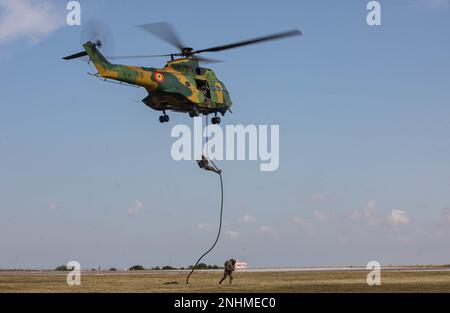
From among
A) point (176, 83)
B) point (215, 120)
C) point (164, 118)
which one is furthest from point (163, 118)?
point (215, 120)

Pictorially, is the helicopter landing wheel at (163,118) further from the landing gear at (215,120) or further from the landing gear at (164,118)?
the landing gear at (215,120)

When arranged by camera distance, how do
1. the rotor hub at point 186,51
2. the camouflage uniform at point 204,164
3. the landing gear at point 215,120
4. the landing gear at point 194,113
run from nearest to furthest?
the camouflage uniform at point 204,164, the landing gear at point 194,113, the rotor hub at point 186,51, the landing gear at point 215,120

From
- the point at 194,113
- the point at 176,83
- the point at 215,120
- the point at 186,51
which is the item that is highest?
Result: the point at 186,51

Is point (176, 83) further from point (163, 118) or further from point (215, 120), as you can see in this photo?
point (215, 120)

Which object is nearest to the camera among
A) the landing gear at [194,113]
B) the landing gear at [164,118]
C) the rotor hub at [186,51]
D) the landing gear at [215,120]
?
the landing gear at [164,118]

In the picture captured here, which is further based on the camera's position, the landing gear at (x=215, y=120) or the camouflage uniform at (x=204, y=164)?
the landing gear at (x=215, y=120)

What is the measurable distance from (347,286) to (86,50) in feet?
78.8

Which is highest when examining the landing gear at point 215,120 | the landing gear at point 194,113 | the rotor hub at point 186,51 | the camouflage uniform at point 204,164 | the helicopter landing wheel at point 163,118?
the rotor hub at point 186,51

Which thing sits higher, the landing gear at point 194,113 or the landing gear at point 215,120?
the landing gear at point 215,120

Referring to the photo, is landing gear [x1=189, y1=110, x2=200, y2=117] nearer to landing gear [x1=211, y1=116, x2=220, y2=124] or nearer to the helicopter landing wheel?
the helicopter landing wheel

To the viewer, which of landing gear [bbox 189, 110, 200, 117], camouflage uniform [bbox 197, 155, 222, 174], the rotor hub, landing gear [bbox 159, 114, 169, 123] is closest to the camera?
camouflage uniform [bbox 197, 155, 222, 174]
